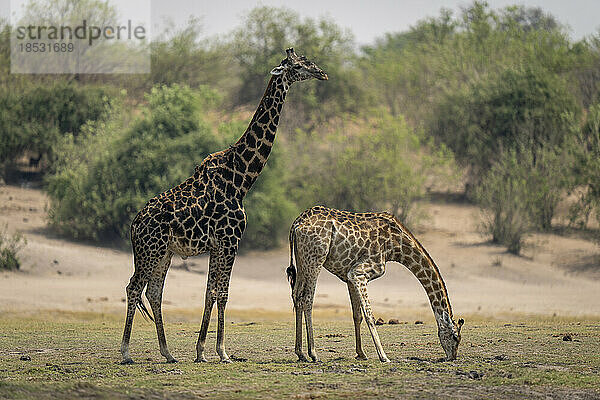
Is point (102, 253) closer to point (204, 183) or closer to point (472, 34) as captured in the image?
point (204, 183)

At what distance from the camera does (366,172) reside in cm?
2620

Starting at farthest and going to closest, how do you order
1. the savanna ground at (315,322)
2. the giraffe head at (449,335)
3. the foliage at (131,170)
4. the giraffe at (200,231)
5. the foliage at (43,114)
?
the foliage at (43,114) < the foliage at (131,170) < the giraffe head at (449,335) < the giraffe at (200,231) < the savanna ground at (315,322)

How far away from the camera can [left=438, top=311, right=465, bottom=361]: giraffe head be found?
9875 mm

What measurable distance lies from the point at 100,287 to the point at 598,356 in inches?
470

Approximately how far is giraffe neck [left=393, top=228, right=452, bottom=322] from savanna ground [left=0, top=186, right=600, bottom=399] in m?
0.68

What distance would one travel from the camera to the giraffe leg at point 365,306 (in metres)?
9.68

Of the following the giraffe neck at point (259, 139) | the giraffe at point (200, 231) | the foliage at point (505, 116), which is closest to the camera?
the giraffe at point (200, 231)

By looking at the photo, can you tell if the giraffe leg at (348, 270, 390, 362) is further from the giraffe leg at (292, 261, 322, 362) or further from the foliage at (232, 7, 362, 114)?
the foliage at (232, 7, 362, 114)

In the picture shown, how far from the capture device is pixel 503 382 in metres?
8.34

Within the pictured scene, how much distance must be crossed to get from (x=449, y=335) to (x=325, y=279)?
11600 mm

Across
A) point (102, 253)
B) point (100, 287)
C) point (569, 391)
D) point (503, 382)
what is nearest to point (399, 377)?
point (503, 382)

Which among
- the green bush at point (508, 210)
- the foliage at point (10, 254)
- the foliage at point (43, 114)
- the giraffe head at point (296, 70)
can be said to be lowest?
the foliage at point (10, 254)

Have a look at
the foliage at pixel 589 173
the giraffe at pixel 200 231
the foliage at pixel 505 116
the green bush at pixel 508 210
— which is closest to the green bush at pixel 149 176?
the green bush at pixel 508 210

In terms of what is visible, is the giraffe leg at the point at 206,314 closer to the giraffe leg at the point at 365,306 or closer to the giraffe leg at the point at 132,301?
the giraffe leg at the point at 132,301
